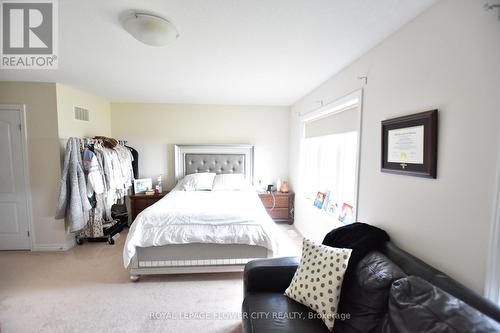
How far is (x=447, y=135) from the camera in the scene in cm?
122

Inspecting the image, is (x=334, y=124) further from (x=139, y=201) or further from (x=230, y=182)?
(x=139, y=201)

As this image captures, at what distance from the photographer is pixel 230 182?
381 cm

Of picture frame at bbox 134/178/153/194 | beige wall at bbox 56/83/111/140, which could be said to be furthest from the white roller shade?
beige wall at bbox 56/83/111/140

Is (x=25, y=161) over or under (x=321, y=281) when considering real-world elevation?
over

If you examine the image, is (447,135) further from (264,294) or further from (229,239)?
(229,239)

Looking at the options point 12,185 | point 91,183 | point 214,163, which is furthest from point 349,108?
point 12,185

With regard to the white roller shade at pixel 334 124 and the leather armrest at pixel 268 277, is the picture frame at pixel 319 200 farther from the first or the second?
the leather armrest at pixel 268 277

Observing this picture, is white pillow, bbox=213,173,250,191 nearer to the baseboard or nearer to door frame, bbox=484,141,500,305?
the baseboard

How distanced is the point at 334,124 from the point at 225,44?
63.5 inches

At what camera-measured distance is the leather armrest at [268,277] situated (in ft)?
5.22

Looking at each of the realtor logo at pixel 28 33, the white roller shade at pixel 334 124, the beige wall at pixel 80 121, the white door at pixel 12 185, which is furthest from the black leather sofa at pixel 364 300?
the white door at pixel 12 185

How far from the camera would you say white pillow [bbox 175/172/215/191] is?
12.2 feet

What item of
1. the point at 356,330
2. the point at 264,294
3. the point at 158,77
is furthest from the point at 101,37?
the point at 356,330

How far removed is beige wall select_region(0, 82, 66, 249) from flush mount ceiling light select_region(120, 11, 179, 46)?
2.26 meters
